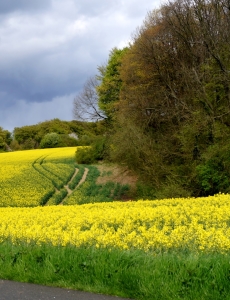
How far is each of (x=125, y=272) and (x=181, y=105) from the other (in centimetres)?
2146

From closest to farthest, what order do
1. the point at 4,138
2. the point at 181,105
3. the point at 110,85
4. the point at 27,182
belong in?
the point at 181,105, the point at 27,182, the point at 110,85, the point at 4,138

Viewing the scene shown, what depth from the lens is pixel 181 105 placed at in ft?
84.9

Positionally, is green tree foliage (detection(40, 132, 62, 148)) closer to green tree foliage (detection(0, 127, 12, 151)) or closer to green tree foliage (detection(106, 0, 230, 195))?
green tree foliage (detection(0, 127, 12, 151))

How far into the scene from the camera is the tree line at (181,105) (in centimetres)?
2353

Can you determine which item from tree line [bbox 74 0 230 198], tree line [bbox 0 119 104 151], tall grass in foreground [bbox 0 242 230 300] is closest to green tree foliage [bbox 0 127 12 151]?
tree line [bbox 0 119 104 151]

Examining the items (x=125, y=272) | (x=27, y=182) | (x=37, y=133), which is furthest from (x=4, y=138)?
(x=125, y=272)

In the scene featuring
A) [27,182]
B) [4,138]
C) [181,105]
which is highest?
[4,138]

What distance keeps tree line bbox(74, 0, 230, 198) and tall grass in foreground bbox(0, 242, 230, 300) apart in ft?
58.4

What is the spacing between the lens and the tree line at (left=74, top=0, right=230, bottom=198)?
77.2 ft

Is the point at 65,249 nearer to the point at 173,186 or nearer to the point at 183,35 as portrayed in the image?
the point at 173,186

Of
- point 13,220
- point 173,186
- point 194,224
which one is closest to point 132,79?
point 173,186

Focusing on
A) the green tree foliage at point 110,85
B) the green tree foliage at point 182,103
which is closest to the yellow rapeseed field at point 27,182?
the green tree foliage at point 182,103

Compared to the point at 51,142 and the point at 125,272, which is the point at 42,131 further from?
the point at 125,272

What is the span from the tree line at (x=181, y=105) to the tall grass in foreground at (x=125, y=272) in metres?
17.8
